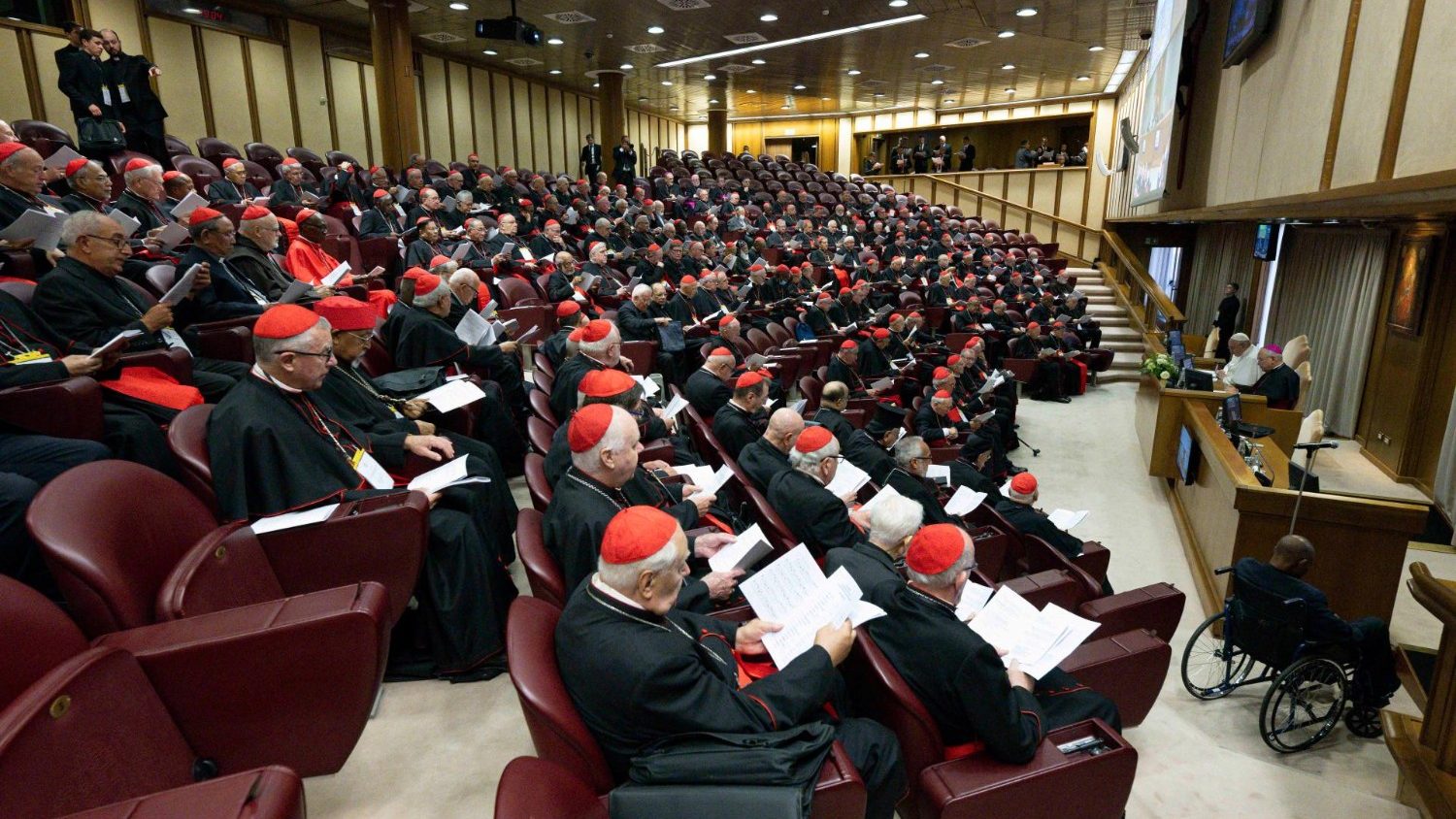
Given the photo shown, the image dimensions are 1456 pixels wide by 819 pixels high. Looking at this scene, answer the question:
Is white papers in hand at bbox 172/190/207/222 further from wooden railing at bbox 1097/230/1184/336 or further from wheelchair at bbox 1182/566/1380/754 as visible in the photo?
wooden railing at bbox 1097/230/1184/336

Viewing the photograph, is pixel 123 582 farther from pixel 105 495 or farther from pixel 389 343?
pixel 389 343

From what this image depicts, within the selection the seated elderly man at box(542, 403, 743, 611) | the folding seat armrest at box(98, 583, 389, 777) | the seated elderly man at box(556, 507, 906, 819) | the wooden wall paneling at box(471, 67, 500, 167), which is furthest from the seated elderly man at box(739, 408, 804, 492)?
the wooden wall paneling at box(471, 67, 500, 167)

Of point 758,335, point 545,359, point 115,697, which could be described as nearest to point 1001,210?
point 758,335

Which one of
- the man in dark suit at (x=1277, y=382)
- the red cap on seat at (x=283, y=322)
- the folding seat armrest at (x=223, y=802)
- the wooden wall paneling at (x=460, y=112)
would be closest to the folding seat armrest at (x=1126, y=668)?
the folding seat armrest at (x=223, y=802)

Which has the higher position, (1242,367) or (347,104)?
(347,104)

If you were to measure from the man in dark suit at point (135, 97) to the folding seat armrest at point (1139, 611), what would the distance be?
8761mm

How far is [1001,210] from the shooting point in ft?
63.1

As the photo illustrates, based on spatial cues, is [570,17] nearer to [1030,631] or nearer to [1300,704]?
[1030,631]

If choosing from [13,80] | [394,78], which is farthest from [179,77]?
[394,78]

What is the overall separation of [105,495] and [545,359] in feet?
10.4

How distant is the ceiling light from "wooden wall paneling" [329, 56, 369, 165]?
5.80m

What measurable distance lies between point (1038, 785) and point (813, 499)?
4.98ft

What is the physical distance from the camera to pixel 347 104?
43.4 feet

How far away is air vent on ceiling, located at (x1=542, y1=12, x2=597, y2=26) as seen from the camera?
447 inches
